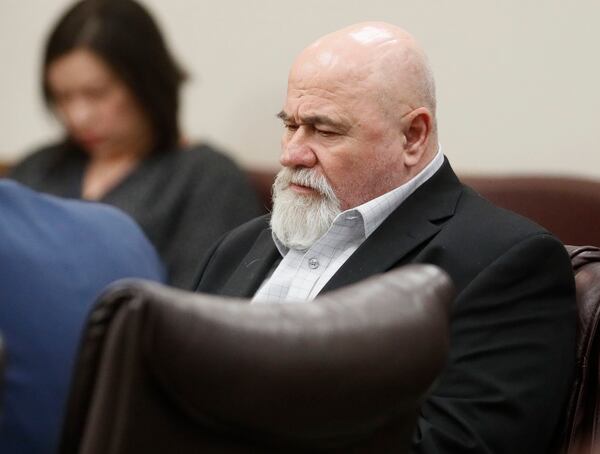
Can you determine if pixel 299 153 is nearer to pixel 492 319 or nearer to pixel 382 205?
pixel 382 205

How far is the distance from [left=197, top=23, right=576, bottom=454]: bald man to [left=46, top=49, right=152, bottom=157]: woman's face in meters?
1.15

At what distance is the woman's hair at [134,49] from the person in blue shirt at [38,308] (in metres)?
1.80

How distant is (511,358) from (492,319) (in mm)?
69

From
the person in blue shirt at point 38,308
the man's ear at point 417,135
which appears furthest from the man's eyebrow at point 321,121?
the person in blue shirt at point 38,308

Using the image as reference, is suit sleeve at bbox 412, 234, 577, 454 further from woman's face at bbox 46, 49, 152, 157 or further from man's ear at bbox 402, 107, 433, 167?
woman's face at bbox 46, 49, 152, 157

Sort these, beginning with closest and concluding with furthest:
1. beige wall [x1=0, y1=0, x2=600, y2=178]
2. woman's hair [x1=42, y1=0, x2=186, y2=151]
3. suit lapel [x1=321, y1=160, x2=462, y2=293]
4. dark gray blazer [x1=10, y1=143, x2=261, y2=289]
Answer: suit lapel [x1=321, y1=160, x2=462, y2=293] → beige wall [x1=0, y1=0, x2=600, y2=178] → dark gray blazer [x1=10, y1=143, x2=261, y2=289] → woman's hair [x1=42, y1=0, x2=186, y2=151]

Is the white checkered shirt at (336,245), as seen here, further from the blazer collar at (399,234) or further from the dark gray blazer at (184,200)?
the dark gray blazer at (184,200)

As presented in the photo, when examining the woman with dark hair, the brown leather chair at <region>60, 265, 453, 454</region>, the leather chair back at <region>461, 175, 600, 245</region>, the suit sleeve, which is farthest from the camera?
the woman with dark hair

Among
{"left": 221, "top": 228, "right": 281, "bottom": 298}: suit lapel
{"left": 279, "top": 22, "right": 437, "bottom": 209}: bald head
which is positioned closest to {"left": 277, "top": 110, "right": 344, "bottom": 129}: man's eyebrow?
{"left": 279, "top": 22, "right": 437, "bottom": 209}: bald head

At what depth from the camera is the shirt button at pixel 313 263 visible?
2002 millimetres

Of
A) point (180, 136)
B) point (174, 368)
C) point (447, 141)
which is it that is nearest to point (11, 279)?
point (174, 368)

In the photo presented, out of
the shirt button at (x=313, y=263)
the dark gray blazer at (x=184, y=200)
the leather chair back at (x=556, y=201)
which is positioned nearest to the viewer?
the shirt button at (x=313, y=263)

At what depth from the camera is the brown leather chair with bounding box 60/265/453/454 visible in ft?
3.24

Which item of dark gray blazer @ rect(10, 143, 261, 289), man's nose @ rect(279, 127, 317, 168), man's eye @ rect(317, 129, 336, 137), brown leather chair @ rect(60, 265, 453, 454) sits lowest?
dark gray blazer @ rect(10, 143, 261, 289)
